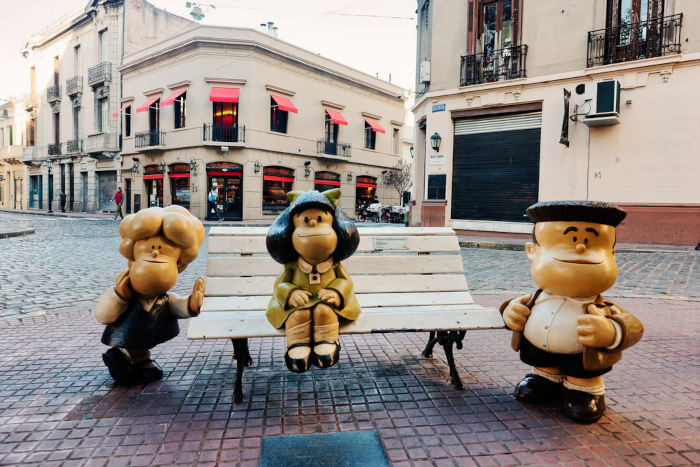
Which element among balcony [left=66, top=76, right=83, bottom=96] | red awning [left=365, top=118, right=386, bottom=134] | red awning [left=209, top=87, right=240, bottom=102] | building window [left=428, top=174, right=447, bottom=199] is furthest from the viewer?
balcony [left=66, top=76, right=83, bottom=96]


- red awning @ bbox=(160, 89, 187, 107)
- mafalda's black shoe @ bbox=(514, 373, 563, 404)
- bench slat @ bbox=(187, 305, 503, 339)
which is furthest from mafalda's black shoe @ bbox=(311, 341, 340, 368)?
red awning @ bbox=(160, 89, 187, 107)

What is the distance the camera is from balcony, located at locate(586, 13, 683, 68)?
473 inches

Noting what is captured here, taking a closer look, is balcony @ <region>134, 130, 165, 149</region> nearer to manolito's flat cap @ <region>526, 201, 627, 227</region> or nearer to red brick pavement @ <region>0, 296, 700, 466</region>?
red brick pavement @ <region>0, 296, 700, 466</region>

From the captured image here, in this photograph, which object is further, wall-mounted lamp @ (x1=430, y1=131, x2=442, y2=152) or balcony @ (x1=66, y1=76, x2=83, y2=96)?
balcony @ (x1=66, y1=76, x2=83, y2=96)

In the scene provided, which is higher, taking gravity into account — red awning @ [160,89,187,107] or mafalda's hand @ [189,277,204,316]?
red awning @ [160,89,187,107]

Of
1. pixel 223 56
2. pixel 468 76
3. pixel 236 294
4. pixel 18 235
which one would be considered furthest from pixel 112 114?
pixel 236 294

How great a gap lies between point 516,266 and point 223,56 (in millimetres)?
19953

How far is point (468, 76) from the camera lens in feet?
50.2

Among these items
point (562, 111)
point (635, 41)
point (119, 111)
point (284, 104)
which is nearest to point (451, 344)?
point (562, 111)

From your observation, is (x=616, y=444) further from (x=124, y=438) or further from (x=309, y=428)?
(x=124, y=438)

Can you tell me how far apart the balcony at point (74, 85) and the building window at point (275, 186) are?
1624 centimetres

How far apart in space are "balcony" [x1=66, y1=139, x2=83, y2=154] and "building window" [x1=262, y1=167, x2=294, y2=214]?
596 inches

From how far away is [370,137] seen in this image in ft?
100

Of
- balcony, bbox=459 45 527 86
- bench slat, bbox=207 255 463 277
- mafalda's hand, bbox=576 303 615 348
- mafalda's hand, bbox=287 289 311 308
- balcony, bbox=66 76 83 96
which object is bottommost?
mafalda's hand, bbox=576 303 615 348
